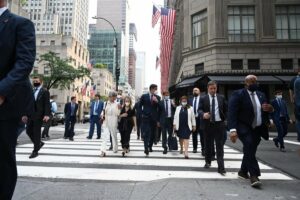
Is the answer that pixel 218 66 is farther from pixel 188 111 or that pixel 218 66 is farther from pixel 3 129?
pixel 3 129

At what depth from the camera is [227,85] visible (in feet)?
87.4

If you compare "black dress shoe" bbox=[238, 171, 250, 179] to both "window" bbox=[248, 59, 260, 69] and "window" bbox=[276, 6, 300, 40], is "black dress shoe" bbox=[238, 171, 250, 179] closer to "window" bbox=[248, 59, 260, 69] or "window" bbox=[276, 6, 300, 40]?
"window" bbox=[248, 59, 260, 69]

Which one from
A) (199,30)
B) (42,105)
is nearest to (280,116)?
(42,105)

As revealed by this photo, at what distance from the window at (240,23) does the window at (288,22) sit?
84.7 inches

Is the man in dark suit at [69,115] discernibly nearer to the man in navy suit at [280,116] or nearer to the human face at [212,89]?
the man in navy suit at [280,116]

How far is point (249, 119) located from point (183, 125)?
368 cm

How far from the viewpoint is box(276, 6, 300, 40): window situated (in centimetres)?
2711

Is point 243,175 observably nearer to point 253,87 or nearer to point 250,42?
point 253,87

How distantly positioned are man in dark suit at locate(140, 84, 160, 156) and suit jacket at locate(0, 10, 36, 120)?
648 cm

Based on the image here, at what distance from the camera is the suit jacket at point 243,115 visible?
19.5 ft

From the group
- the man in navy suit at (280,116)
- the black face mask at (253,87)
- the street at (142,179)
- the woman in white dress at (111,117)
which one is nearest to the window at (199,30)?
the man in navy suit at (280,116)

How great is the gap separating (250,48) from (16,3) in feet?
94.2

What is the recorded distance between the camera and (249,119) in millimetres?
5945

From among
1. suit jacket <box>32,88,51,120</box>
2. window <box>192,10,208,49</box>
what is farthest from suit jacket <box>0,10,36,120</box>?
window <box>192,10,208,49</box>
